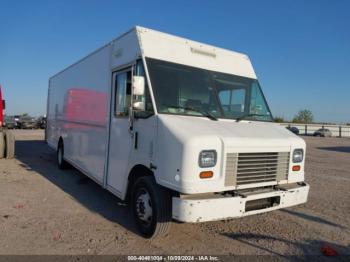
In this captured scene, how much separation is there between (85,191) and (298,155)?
15.8 ft

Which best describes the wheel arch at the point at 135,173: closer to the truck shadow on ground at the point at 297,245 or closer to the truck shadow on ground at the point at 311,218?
the truck shadow on ground at the point at 297,245

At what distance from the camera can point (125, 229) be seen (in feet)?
16.5

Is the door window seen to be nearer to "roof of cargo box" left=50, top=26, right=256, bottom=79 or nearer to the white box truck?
the white box truck

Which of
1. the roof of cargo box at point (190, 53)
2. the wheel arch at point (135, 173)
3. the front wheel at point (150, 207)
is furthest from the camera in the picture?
the roof of cargo box at point (190, 53)

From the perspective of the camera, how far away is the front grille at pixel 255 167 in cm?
417

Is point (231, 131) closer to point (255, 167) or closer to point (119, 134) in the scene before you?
point (255, 167)

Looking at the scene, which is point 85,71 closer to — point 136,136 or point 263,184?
point 136,136

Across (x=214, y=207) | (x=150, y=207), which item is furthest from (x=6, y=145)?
(x=214, y=207)

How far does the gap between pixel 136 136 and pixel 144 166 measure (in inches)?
18.9

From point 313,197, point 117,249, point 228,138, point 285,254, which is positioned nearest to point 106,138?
point 117,249

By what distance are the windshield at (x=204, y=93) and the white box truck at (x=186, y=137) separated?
0.02m

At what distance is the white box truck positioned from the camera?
397cm

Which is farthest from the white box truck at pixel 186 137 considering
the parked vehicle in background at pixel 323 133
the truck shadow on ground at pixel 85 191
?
the parked vehicle in background at pixel 323 133

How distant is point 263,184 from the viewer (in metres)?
4.54
